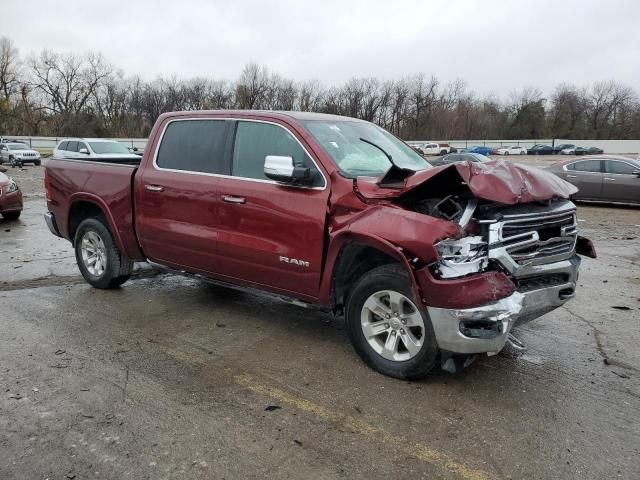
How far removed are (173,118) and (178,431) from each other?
343 centimetres

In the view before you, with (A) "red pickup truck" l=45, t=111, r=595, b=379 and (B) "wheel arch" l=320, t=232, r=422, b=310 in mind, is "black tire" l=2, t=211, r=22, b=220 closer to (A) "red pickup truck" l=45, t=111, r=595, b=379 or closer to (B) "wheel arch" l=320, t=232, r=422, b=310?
(A) "red pickup truck" l=45, t=111, r=595, b=379

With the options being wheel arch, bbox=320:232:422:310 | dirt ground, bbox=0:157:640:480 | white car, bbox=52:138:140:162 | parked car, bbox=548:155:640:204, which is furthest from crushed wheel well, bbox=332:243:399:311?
white car, bbox=52:138:140:162

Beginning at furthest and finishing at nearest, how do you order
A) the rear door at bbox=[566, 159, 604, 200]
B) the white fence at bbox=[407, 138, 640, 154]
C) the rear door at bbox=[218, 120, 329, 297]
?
1. the white fence at bbox=[407, 138, 640, 154]
2. the rear door at bbox=[566, 159, 604, 200]
3. the rear door at bbox=[218, 120, 329, 297]

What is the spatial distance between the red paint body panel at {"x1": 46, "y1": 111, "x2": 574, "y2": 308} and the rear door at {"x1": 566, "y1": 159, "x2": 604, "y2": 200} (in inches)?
510

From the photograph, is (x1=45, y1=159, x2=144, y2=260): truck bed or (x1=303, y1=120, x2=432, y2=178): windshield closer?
(x1=303, y1=120, x2=432, y2=178): windshield

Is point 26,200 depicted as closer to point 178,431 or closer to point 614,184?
point 178,431

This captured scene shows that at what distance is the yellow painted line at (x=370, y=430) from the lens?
9.58 ft

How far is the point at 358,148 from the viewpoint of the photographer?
4.71 m

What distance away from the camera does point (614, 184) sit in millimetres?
15469

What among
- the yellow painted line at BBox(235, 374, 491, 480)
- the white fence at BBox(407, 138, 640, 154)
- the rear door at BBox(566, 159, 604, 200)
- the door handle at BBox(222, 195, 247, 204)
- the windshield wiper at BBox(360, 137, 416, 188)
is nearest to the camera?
the yellow painted line at BBox(235, 374, 491, 480)

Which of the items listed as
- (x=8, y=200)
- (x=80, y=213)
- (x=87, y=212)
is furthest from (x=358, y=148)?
(x=8, y=200)

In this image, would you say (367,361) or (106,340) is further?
(106,340)

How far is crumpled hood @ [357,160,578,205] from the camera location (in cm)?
353

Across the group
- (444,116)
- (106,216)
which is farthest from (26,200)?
(444,116)
